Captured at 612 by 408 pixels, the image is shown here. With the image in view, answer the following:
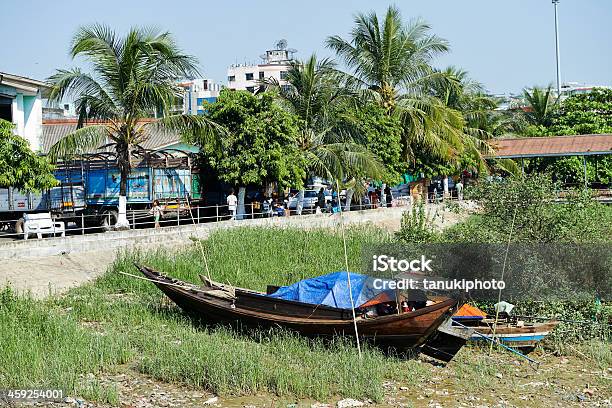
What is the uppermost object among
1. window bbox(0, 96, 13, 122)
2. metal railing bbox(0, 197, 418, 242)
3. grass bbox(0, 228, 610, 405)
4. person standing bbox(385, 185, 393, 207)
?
window bbox(0, 96, 13, 122)

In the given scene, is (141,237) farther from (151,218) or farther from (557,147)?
(557,147)

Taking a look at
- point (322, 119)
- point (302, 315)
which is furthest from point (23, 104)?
point (302, 315)

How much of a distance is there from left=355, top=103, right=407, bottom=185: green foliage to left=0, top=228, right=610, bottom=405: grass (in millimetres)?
13821

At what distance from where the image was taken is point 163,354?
43.3ft

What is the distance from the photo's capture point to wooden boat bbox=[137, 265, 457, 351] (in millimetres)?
13438

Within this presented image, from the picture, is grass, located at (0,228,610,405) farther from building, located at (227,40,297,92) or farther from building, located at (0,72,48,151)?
building, located at (227,40,297,92)

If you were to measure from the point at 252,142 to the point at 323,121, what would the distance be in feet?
Result: 14.7

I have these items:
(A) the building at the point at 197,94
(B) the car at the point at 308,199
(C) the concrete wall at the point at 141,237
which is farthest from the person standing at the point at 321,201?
(A) the building at the point at 197,94

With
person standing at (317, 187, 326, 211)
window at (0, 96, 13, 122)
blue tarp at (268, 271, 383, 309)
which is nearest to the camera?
blue tarp at (268, 271, 383, 309)

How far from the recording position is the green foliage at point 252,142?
83.1 ft

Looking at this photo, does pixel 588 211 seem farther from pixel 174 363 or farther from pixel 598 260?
pixel 174 363

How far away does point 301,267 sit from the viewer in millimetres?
20578

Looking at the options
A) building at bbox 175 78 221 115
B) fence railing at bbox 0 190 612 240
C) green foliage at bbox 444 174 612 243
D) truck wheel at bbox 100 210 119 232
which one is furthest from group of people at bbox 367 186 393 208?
building at bbox 175 78 221 115

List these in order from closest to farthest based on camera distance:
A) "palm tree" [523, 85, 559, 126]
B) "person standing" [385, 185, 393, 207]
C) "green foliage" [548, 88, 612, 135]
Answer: "person standing" [385, 185, 393, 207], "green foliage" [548, 88, 612, 135], "palm tree" [523, 85, 559, 126]
